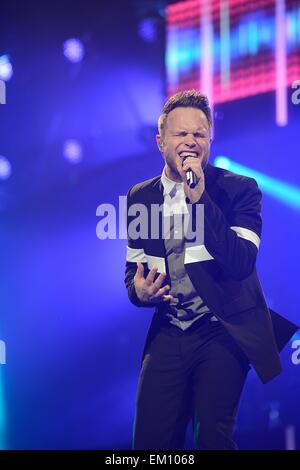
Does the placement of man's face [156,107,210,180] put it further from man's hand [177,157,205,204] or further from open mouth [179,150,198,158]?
man's hand [177,157,205,204]

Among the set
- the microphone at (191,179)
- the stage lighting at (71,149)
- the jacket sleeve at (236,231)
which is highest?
the stage lighting at (71,149)

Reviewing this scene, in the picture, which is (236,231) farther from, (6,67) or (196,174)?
(6,67)

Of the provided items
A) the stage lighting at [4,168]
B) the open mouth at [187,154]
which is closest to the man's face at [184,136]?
the open mouth at [187,154]

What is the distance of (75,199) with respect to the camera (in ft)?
10.1

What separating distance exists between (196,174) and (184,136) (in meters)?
0.29

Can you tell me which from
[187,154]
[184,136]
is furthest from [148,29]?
[187,154]

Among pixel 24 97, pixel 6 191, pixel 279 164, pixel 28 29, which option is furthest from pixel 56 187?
pixel 279 164

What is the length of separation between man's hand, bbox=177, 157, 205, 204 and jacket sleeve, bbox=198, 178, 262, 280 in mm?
25

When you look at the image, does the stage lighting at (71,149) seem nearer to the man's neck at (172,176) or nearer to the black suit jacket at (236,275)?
the man's neck at (172,176)

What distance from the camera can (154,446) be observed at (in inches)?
95.2

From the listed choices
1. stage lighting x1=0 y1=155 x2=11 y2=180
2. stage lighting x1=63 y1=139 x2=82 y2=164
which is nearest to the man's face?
stage lighting x1=63 y1=139 x2=82 y2=164

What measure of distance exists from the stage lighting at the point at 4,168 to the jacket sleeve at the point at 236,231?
1168 mm

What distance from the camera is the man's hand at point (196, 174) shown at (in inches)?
89.6

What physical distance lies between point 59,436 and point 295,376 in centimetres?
107
